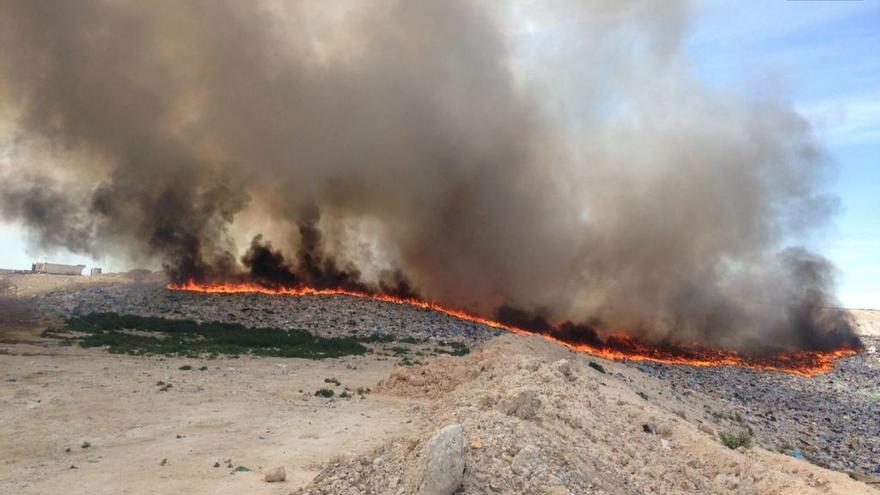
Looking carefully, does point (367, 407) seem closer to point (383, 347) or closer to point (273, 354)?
point (273, 354)

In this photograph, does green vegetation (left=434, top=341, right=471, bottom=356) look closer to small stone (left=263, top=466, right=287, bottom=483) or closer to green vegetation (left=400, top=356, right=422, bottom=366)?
green vegetation (left=400, top=356, right=422, bottom=366)

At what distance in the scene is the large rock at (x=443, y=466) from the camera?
529 cm

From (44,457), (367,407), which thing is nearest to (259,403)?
(367,407)

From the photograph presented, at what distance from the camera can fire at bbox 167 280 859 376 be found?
27.1 metres

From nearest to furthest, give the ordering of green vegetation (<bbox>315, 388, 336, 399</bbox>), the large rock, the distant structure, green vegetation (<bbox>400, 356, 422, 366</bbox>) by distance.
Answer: the large rock
green vegetation (<bbox>315, 388, 336, 399</bbox>)
green vegetation (<bbox>400, 356, 422, 366</bbox>)
the distant structure

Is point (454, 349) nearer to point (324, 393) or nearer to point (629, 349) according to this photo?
point (324, 393)

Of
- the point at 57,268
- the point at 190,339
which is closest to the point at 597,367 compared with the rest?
the point at 190,339

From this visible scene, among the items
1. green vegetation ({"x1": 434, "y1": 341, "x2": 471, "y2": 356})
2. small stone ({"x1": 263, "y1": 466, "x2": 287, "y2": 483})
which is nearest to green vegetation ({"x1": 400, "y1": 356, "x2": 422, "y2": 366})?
green vegetation ({"x1": 434, "y1": 341, "x2": 471, "y2": 356})

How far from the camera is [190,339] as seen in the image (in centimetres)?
1919

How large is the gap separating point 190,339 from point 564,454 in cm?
1566

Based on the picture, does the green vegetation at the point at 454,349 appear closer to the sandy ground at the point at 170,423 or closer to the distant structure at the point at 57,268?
the sandy ground at the point at 170,423

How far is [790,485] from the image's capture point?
7898mm

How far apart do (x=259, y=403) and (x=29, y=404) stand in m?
3.90

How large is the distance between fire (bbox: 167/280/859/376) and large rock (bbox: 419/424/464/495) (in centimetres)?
2124
